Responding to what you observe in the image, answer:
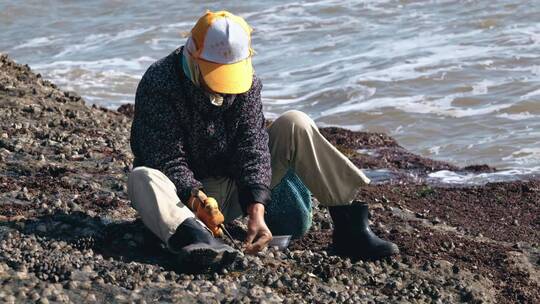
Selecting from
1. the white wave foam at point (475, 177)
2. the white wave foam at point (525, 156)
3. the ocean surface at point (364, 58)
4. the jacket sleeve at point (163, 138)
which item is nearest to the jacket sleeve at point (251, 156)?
the jacket sleeve at point (163, 138)

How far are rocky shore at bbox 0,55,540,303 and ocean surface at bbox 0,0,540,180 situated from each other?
2.62 metres

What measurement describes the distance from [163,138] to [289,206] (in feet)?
3.06

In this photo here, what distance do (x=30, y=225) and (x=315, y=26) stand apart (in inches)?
633

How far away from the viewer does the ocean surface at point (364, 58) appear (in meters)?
13.9

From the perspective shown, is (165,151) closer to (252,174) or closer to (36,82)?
(252,174)

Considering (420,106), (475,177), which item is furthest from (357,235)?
(420,106)

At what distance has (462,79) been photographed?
52.6 feet

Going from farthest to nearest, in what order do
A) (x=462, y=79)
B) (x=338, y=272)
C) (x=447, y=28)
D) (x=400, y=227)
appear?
(x=447, y=28)
(x=462, y=79)
(x=400, y=227)
(x=338, y=272)

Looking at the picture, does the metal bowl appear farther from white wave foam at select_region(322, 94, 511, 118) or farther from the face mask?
white wave foam at select_region(322, 94, 511, 118)

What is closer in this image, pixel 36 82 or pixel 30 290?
pixel 30 290

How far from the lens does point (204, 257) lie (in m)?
5.10

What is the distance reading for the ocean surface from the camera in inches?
546

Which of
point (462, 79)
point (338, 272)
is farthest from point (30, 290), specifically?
point (462, 79)

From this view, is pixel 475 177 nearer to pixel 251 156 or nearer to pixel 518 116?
pixel 518 116
